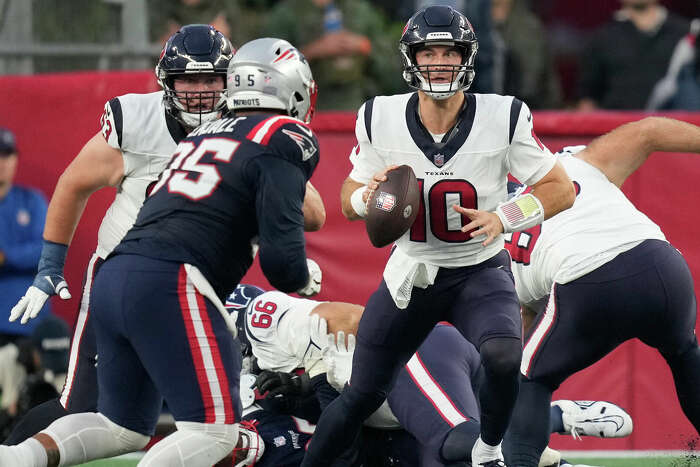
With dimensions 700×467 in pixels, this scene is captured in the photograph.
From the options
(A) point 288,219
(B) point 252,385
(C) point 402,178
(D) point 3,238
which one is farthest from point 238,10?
(A) point 288,219

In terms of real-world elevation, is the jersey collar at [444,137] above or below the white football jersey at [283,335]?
above

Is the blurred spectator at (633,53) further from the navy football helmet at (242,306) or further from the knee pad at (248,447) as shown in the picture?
the knee pad at (248,447)

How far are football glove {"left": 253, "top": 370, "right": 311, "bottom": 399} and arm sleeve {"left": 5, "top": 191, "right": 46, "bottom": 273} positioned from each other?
232 cm

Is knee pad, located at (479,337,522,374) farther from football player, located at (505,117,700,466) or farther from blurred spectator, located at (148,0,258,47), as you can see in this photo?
blurred spectator, located at (148,0,258,47)

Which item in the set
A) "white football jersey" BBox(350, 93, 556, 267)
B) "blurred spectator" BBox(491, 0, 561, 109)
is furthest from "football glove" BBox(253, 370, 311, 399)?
"blurred spectator" BBox(491, 0, 561, 109)

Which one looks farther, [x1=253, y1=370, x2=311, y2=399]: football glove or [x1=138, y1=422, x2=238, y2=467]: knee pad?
[x1=253, y1=370, x2=311, y2=399]: football glove

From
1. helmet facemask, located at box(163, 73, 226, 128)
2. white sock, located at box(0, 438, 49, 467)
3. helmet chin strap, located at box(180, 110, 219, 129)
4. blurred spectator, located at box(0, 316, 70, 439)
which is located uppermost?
helmet facemask, located at box(163, 73, 226, 128)

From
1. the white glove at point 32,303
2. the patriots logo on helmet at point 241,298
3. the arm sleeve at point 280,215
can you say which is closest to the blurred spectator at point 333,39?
the patriots logo on helmet at point 241,298

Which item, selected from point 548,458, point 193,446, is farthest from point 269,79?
point 548,458

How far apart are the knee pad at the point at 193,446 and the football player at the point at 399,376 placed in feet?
3.29

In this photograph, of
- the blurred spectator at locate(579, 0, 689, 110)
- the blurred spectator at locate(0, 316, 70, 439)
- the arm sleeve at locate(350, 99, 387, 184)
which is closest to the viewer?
the arm sleeve at locate(350, 99, 387, 184)

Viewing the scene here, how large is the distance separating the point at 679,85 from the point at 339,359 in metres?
3.67

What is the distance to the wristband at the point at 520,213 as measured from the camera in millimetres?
4156

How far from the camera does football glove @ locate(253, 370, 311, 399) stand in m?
4.82
